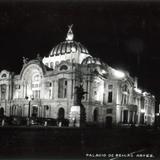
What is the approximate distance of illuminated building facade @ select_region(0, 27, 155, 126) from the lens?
A: 52.7 metres

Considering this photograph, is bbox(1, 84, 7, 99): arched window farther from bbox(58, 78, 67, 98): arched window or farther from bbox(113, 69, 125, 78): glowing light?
bbox(113, 69, 125, 78): glowing light

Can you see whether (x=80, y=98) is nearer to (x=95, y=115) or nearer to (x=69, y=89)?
(x=69, y=89)

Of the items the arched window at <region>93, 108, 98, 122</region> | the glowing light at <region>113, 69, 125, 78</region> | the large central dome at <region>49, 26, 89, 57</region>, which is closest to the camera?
the arched window at <region>93, 108, 98, 122</region>

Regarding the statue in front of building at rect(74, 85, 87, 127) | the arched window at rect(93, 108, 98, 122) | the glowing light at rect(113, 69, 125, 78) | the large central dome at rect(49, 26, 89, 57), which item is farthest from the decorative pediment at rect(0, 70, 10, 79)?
the statue in front of building at rect(74, 85, 87, 127)

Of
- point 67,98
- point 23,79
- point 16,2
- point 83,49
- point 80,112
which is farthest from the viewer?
point 83,49

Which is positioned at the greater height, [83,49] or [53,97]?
[83,49]

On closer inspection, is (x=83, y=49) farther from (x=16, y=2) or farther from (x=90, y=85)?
(x=16, y=2)

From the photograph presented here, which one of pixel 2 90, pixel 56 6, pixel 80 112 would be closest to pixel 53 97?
pixel 2 90

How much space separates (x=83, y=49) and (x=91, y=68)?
1174 centimetres

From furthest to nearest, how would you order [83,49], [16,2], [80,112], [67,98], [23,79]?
[83,49]
[23,79]
[67,98]
[80,112]
[16,2]

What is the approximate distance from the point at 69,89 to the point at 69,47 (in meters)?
14.6

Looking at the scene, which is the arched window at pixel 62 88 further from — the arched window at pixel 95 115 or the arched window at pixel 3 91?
the arched window at pixel 3 91

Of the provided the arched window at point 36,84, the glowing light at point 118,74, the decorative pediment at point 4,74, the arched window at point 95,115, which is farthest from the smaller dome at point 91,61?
the decorative pediment at point 4,74

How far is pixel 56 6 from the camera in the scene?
12.5 m
